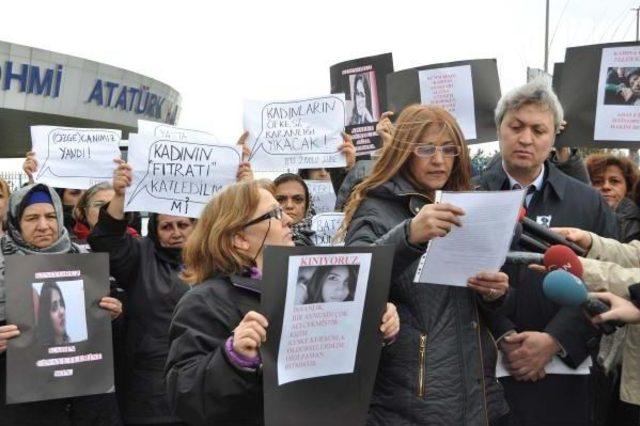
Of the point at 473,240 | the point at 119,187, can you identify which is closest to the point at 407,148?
the point at 473,240

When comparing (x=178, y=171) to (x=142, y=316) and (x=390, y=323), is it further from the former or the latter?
(x=390, y=323)

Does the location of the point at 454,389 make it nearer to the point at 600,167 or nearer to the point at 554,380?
the point at 554,380

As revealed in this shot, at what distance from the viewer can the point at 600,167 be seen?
5.21 meters

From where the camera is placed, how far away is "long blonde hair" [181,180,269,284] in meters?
2.57

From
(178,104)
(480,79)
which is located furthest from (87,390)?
(178,104)

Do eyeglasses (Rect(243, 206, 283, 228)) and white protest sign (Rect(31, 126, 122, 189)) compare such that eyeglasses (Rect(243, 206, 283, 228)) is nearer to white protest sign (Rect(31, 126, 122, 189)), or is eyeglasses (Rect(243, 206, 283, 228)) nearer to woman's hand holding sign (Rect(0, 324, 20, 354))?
woman's hand holding sign (Rect(0, 324, 20, 354))

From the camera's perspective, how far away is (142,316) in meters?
4.27

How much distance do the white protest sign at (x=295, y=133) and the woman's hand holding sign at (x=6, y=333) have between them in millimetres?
2326

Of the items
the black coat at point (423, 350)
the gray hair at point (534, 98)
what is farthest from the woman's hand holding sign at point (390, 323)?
the gray hair at point (534, 98)

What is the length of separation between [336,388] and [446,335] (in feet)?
1.67

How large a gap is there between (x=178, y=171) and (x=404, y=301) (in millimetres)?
2449

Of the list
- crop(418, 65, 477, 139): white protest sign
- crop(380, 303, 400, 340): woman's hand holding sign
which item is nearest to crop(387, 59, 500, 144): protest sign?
crop(418, 65, 477, 139): white protest sign

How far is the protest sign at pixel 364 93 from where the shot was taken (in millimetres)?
5871

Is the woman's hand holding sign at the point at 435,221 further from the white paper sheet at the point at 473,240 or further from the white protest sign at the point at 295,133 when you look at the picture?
the white protest sign at the point at 295,133
